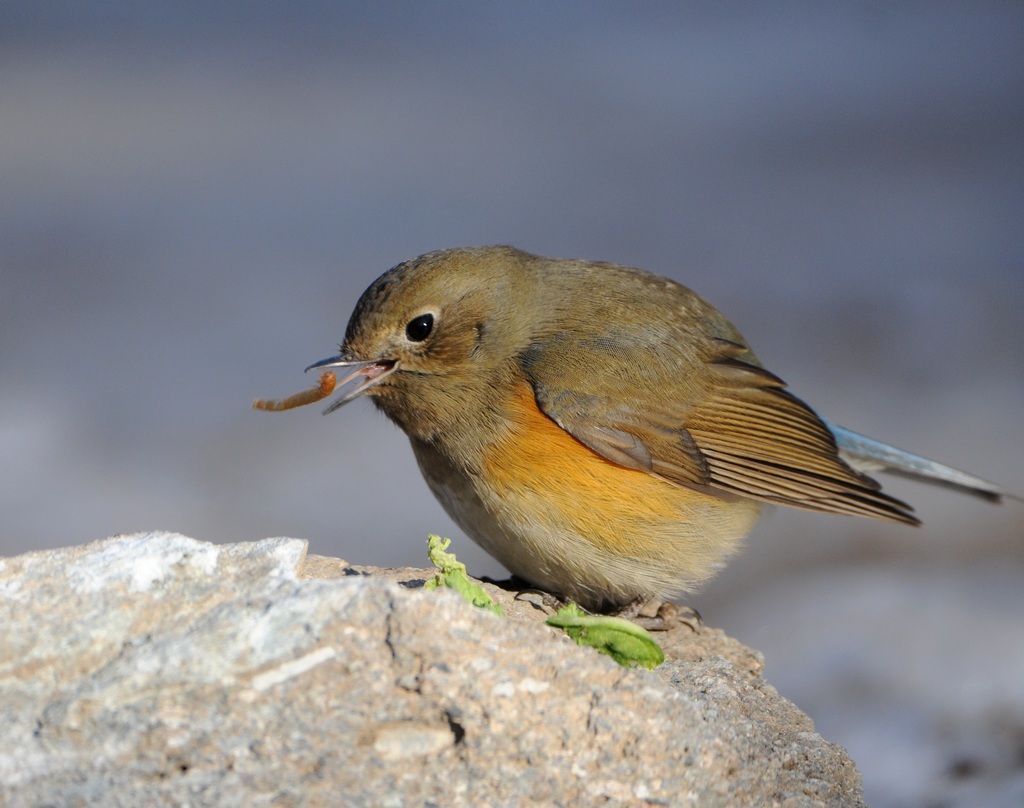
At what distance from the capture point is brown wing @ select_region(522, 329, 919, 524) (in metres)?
4.55

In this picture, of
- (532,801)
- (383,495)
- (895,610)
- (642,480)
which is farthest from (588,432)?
(383,495)

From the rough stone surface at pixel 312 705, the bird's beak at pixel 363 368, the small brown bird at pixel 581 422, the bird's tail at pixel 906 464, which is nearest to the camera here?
the rough stone surface at pixel 312 705

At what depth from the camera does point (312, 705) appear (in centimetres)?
242

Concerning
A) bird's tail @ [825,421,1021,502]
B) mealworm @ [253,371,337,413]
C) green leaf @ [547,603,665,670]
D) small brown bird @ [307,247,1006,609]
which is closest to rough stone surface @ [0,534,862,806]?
A: green leaf @ [547,603,665,670]

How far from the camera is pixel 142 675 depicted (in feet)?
7.99

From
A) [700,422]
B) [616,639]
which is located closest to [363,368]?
[700,422]

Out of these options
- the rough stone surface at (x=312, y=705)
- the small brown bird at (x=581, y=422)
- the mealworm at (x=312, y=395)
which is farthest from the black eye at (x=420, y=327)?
the rough stone surface at (x=312, y=705)

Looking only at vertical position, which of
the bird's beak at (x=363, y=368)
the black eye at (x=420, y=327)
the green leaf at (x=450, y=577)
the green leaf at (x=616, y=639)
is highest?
the black eye at (x=420, y=327)

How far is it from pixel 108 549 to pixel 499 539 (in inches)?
66.7

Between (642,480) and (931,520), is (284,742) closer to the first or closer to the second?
(642,480)

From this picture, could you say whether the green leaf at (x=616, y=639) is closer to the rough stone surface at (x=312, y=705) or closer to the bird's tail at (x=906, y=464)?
the rough stone surface at (x=312, y=705)

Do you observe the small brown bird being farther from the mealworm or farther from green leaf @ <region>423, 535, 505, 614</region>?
green leaf @ <region>423, 535, 505, 614</region>

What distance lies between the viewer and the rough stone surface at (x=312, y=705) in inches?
91.8

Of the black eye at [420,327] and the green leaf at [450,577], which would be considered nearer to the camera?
the green leaf at [450,577]
